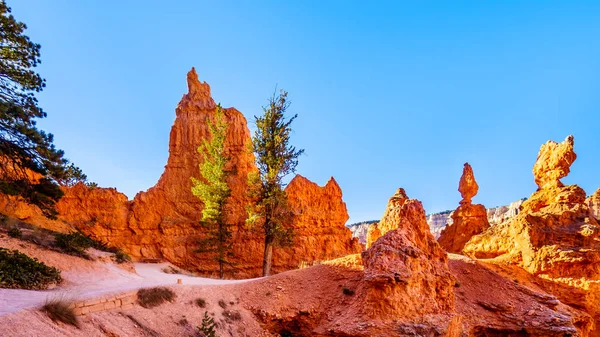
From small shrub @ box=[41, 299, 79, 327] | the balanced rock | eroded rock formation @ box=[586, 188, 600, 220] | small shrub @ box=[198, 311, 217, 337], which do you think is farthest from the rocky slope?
eroded rock formation @ box=[586, 188, 600, 220]

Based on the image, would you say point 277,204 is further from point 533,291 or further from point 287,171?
point 533,291

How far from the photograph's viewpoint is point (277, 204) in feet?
75.7

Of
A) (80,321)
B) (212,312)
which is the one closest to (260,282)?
(212,312)

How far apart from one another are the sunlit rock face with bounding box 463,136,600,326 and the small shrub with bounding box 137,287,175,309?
16.6 m

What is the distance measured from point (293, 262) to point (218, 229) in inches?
287

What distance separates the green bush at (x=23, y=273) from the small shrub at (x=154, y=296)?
3.08 metres

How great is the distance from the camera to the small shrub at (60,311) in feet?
21.6

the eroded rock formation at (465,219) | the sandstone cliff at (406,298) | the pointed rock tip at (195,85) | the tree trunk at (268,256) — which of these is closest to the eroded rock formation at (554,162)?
the eroded rock formation at (465,219)

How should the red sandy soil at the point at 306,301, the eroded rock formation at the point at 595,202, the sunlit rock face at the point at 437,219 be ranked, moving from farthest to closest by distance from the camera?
1. the sunlit rock face at the point at 437,219
2. the eroded rock formation at the point at 595,202
3. the red sandy soil at the point at 306,301

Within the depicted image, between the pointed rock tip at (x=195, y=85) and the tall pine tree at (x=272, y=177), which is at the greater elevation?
the pointed rock tip at (x=195, y=85)

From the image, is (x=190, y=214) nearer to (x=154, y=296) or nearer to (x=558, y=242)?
(x=154, y=296)

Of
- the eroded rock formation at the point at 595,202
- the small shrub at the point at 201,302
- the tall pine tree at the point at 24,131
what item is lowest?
the small shrub at the point at 201,302

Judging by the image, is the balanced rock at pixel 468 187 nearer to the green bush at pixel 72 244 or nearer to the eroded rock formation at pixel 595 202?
the eroded rock formation at pixel 595 202

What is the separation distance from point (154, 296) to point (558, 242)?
18.6 meters
